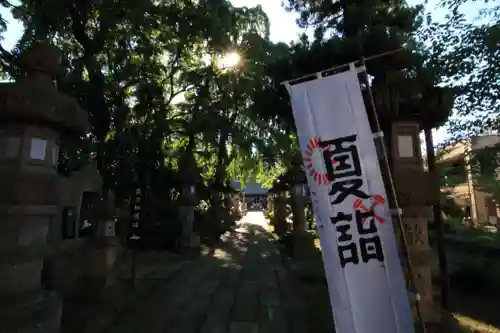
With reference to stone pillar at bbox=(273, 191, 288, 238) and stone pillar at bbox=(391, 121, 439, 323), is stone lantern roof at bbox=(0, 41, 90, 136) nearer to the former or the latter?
stone pillar at bbox=(391, 121, 439, 323)

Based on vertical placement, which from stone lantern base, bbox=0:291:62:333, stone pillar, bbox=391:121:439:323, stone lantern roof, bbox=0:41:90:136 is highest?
stone lantern roof, bbox=0:41:90:136

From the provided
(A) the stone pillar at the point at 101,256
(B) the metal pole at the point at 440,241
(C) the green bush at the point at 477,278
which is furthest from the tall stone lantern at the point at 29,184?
(C) the green bush at the point at 477,278

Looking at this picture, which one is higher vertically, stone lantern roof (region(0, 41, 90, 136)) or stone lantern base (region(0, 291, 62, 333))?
stone lantern roof (region(0, 41, 90, 136))

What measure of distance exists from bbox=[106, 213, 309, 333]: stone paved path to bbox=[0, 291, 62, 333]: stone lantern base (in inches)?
54.9

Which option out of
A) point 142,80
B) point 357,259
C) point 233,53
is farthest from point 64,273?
point 233,53

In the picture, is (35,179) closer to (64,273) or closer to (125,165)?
(64,273)

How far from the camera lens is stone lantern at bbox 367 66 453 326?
433cm

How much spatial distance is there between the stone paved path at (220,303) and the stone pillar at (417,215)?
179 cm

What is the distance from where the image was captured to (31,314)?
12.6 feet

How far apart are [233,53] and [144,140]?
4.99 metres

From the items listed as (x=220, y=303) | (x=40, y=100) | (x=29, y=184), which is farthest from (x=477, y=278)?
(x=40, y=100)

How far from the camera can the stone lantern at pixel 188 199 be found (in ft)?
46.6

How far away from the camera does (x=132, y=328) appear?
212 inches

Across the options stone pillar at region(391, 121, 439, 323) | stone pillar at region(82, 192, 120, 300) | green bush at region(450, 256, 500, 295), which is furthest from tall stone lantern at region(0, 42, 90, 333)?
green bush at region(450, 256, 500, 295)
